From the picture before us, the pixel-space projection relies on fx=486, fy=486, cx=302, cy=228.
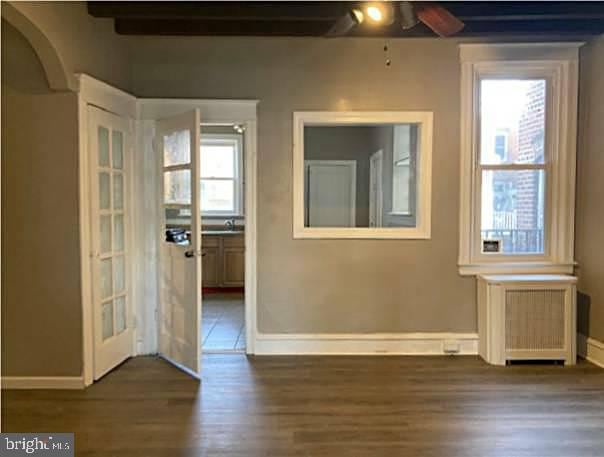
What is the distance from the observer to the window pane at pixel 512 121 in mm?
4266

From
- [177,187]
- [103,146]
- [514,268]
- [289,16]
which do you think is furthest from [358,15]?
[514,268]

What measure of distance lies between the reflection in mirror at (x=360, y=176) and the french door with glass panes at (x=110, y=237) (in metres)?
1.74

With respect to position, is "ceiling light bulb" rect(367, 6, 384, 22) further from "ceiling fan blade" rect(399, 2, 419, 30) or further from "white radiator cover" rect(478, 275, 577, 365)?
"white radiator cover" rect(478, 275, 577, 365)

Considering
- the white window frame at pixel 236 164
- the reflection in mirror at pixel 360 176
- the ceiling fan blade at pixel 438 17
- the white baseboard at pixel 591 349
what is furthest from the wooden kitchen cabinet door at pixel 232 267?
the ceiling fan blade at pixel 438 17

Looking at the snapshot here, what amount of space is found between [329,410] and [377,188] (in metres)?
3.37

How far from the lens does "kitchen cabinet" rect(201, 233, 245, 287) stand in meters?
7.07

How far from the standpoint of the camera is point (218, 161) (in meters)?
7.73

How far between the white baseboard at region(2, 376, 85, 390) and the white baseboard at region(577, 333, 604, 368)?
158 inches

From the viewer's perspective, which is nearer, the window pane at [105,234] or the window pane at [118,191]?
the window pane at [105,234]

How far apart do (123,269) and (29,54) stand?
1.75 meters

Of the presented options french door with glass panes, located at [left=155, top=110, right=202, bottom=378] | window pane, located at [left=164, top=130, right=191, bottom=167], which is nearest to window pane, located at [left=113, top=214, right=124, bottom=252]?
french door with glass panes, located at [left=155, top=110, right=202, bottom=378]

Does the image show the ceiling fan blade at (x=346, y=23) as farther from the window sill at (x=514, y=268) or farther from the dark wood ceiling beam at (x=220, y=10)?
the window sill at (x=514, y=268)

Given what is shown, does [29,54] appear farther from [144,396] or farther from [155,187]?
[144,396]

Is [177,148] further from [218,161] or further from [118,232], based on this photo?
[218,161]
